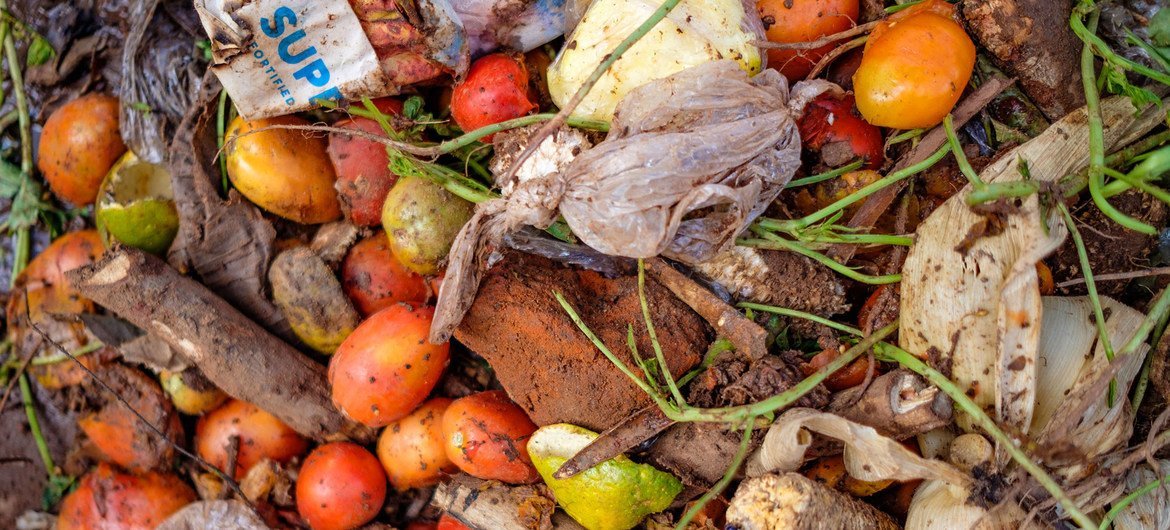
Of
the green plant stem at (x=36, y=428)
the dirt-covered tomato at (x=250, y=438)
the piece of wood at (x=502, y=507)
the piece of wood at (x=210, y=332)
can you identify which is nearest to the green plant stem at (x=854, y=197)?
the piece of wood at (x=502, y=507)

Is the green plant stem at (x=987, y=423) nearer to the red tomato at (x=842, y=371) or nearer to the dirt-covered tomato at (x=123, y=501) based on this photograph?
the red tomato at (x=842, y=371)

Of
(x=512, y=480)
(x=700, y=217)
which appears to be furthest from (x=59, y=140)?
(x=700, y=217)

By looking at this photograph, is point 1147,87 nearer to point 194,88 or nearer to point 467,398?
point 467,398

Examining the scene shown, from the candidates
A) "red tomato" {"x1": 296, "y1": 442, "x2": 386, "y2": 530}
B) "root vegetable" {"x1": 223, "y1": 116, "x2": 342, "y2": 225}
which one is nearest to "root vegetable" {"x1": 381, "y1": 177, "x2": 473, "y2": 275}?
"root vegetable" {"x1": 223, "y1": 116, "x2": 342, "y2": 225}

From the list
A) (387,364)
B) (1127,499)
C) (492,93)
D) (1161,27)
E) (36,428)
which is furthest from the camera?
(36,428)

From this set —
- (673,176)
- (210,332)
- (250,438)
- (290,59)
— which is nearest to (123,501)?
(250,438)

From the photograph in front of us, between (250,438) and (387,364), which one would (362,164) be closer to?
(387,364)
